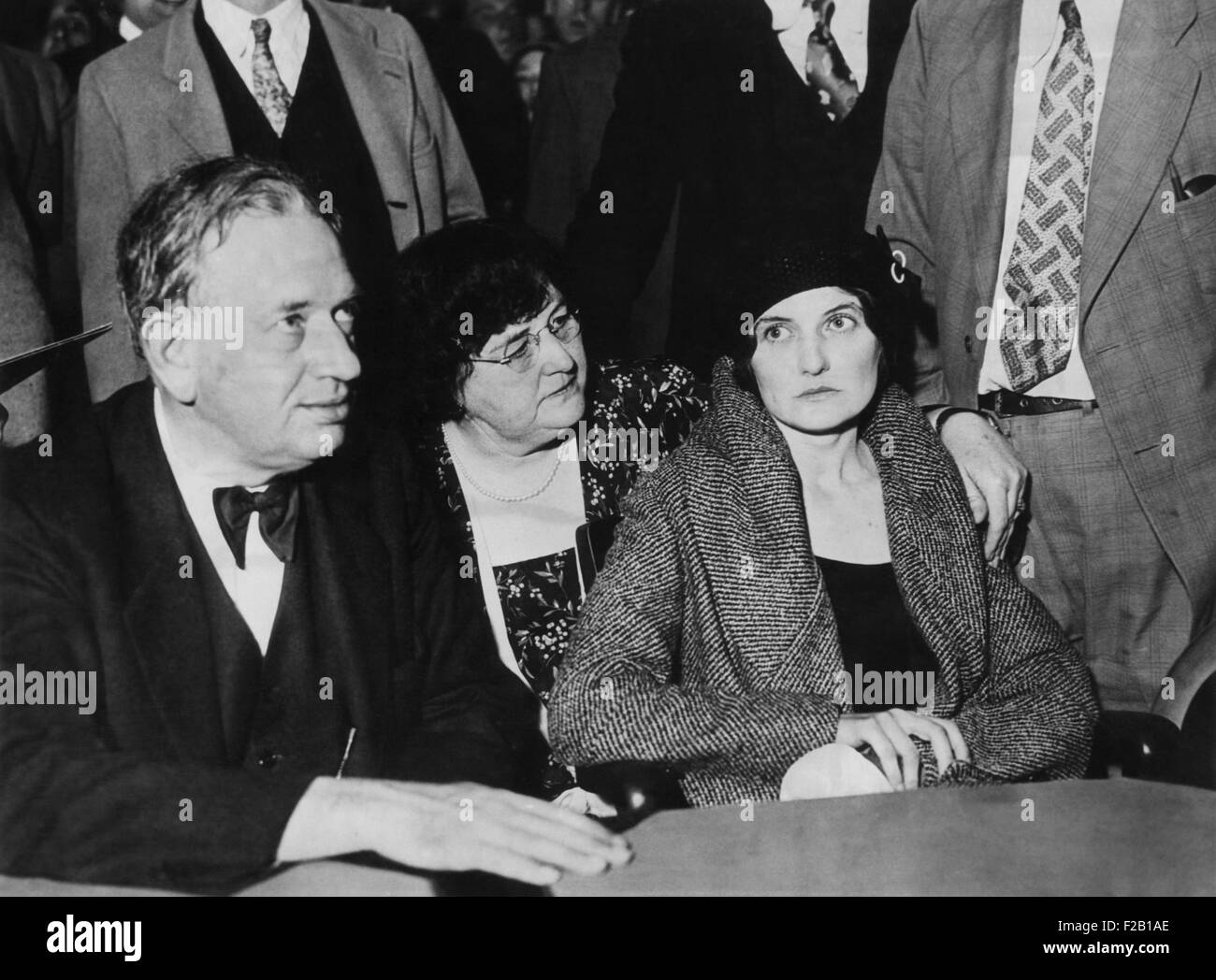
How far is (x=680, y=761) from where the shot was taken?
2477mm

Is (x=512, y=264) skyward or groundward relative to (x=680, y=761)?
skyward

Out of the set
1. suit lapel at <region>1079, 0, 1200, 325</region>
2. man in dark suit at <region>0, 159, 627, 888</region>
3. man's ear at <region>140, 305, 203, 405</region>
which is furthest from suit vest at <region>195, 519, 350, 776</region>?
suit lapel at <region>1079, 0, 1200, 325</region>

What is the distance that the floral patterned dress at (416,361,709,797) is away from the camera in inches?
109

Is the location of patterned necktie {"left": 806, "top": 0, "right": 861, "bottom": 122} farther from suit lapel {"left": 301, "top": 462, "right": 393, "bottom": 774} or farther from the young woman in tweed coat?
suit lapel {"left": 301, "top": 462, "right": 393, "bottom": 774}

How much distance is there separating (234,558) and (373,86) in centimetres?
107

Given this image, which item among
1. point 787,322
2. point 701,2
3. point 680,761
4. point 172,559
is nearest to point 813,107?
point 701,2

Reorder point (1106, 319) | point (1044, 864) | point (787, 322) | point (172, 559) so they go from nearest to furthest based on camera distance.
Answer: point (1044, 864)
point (172, 559)
point (787, 322)
point (1106, 319)

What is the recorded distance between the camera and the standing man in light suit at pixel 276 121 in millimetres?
2787

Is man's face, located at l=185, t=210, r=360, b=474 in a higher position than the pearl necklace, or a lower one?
higher

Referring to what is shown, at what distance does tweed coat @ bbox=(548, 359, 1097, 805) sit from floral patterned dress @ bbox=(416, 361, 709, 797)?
0.74ft

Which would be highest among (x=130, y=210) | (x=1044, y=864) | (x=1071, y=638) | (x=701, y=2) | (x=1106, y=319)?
(x=701, y=2)

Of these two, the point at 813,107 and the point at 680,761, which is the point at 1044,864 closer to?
the point at 680,761

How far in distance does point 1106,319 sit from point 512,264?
117 centimetres

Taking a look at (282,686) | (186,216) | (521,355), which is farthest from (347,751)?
(186,216)
